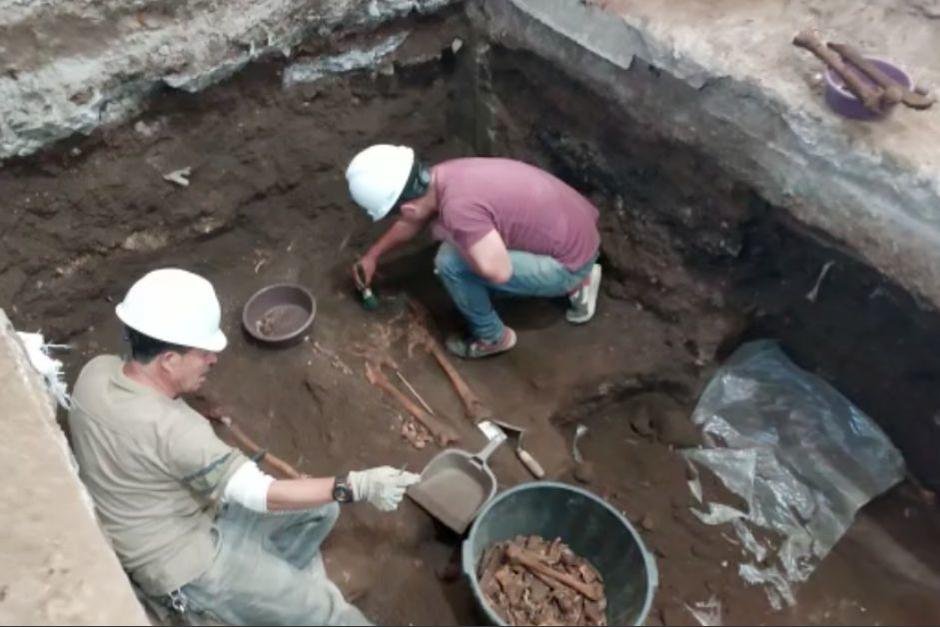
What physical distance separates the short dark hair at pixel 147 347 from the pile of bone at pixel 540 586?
4.30ft

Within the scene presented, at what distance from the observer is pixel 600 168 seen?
4098 millimetres

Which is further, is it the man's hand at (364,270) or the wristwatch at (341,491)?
the man's hand at (364,270)

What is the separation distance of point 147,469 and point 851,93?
2.55 metres

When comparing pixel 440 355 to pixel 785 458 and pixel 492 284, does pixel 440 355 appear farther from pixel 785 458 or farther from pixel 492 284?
pixel 785 458

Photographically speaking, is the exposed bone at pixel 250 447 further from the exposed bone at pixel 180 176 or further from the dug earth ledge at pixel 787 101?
the dug earth ledge at pixel 787 101

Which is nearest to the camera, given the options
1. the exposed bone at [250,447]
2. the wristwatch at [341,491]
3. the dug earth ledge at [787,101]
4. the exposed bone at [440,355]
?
the wristwatch at [341,491]

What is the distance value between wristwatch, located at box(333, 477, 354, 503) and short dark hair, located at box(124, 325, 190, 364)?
618 millimetres

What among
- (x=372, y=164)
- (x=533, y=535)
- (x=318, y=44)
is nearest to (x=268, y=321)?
(x=372, y=164)

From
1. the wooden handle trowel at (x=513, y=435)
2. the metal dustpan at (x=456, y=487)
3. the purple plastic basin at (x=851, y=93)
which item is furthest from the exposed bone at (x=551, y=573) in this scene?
the purple plastic basin at (x=851, y=93)

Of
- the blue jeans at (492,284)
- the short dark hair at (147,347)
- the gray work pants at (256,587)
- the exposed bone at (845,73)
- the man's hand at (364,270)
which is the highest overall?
the exposed bone at (845,73)

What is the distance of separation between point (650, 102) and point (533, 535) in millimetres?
1744

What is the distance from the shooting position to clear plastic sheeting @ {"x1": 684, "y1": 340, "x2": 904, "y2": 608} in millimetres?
3613

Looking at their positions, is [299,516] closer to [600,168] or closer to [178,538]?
[178,538]

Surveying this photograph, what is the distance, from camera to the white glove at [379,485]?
2.87 meters
